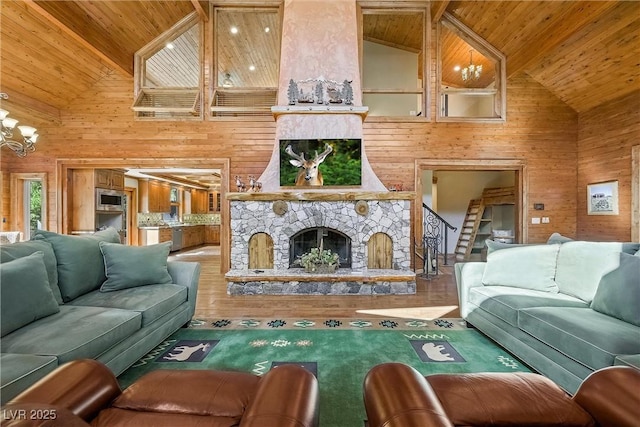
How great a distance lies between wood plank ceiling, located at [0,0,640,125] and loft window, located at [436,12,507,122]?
0.16 meters

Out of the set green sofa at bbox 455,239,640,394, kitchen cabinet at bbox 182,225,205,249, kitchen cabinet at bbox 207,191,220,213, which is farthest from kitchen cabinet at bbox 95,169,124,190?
green sofa at bbox 455,239,640,394

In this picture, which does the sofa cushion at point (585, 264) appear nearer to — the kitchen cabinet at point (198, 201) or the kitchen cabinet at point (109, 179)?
the kitchen cabinet at point (109, 179)

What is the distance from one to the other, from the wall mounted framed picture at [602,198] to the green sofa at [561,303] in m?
3.77

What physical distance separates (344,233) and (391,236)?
76cm

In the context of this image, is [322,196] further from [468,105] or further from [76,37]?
[468,105]

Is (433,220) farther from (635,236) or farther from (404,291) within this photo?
(635,236)

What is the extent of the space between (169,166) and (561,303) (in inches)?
240

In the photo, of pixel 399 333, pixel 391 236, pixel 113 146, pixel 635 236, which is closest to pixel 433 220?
pixel 391 236

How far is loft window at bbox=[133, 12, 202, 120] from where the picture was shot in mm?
5629

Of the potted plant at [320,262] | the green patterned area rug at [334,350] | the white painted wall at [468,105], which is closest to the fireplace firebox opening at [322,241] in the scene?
the potted plant at [320,262]

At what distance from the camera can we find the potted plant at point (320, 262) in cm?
452

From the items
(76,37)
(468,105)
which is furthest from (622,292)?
(468,105)

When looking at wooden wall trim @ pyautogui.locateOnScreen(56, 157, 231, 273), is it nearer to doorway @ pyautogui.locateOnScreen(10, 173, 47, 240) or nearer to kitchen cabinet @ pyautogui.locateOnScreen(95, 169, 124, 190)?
doorway @ pyautogui.locateOnScreen(10, 173, 47, 240)

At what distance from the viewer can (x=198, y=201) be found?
11.8m
